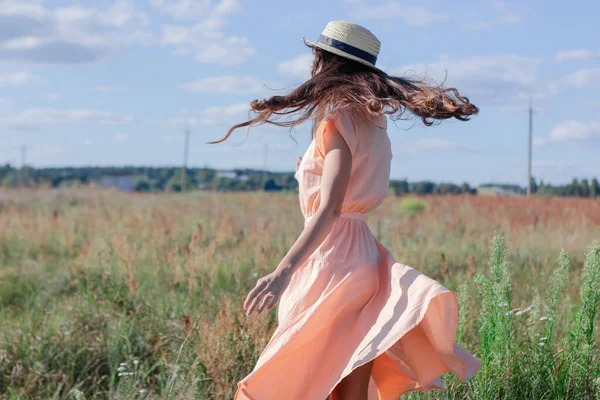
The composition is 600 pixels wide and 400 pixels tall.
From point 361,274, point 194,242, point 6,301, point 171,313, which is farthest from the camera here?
point 6,301

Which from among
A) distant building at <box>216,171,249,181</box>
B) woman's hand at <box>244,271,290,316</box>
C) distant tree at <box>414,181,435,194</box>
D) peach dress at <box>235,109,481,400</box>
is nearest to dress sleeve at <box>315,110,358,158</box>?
peach dress at <box>235,109,481,400</box>

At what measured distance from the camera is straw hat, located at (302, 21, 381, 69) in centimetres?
279

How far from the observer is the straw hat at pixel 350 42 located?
2.79m

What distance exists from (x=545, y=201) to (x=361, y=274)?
15931 millimetres

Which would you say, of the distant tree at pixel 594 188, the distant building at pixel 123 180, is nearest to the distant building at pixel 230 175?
the distant building at pixel 123 180

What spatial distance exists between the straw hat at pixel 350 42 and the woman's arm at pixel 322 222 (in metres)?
0.30

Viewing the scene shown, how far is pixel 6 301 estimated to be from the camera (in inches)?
285

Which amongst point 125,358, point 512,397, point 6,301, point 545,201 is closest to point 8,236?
point 6,301

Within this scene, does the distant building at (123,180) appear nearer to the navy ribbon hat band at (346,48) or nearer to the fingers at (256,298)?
the navy ribbon hat band at (346,48)

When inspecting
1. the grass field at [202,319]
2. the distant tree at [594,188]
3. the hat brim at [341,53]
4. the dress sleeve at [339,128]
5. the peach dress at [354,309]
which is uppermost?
the hat brim at [341,53]

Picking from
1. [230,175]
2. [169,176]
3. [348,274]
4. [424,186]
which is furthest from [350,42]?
[169,176]

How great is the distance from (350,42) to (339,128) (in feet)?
1.15

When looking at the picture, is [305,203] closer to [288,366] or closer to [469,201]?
[288,366]

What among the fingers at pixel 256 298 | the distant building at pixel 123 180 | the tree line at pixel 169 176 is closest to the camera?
the fingers at pixel 256 298
